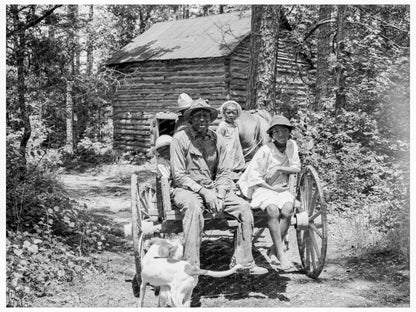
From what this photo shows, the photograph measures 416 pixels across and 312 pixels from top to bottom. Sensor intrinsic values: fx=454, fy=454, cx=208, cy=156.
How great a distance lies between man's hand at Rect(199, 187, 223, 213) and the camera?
14.3 feet

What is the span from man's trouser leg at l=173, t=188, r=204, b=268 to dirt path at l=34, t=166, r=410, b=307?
1.91ft

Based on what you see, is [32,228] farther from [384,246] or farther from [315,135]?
[315,135]

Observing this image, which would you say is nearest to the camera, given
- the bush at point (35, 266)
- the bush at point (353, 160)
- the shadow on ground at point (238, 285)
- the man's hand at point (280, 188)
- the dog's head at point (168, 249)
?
the dog's head at point (168, 249)

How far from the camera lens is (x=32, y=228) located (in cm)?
544

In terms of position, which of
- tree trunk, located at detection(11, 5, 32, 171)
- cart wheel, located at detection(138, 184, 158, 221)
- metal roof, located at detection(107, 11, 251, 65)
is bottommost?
cart wheel, located at detection(138, 184, 158, 221)

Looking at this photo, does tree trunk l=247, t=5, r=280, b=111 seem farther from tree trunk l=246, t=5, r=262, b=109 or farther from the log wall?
the log wall

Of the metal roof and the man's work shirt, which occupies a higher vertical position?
the metal roof

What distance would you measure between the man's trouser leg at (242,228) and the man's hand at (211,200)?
0.36 feet

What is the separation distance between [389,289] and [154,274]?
261 cm

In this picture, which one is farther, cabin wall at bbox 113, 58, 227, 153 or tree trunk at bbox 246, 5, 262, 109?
cabin wall at bbox 113, 58, 227, 153

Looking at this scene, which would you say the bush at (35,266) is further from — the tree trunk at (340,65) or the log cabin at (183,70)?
the log cabin at (183,70)

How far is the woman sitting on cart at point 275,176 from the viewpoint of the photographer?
184 inches

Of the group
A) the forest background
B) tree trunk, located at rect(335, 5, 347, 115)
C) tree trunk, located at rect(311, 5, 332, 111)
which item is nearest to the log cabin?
tree trunk, located at rect(311, 5, 332, 111)

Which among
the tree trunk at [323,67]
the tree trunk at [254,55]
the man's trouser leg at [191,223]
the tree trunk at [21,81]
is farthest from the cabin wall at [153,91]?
the man's trouser leg at [191,223]
